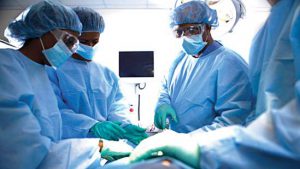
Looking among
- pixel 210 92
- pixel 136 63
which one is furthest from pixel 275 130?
pixel 136 63

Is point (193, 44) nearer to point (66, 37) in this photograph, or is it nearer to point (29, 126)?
point (66, 37)

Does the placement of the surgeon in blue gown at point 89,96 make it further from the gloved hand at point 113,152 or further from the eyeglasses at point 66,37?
the eyeglasses at point 66,37

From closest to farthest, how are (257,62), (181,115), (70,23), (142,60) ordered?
(257,62), (70,23), (181,115), (142,60)

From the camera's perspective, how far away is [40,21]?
1106mm

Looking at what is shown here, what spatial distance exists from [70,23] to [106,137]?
0.63m

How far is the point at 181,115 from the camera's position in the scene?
4.27ft

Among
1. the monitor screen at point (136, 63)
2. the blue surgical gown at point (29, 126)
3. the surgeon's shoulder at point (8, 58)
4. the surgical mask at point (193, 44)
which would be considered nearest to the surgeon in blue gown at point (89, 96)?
the blue surgical gown at point (29, 126)

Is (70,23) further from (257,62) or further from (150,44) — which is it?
(150,44)

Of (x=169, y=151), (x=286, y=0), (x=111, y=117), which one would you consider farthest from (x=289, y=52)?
(x=111, y=117)

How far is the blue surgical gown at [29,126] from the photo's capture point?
0.81m

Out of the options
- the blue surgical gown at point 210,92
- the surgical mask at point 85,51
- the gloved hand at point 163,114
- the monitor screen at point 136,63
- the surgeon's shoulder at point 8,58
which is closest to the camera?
the surgeon's shoulder at point 8,58

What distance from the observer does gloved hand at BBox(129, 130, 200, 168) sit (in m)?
0.63

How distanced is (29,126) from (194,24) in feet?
3.18

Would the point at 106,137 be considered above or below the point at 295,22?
below
